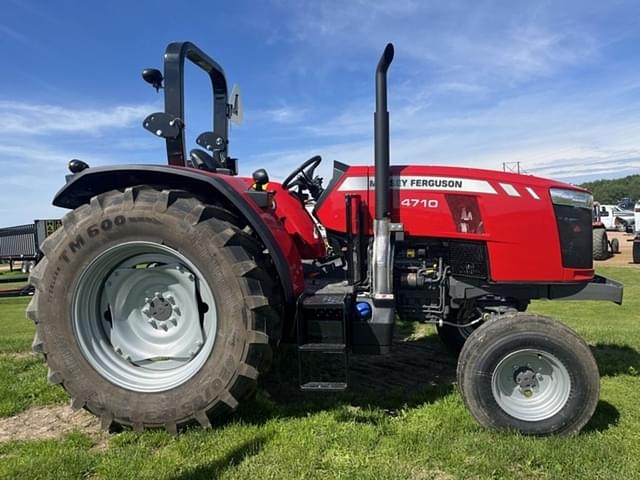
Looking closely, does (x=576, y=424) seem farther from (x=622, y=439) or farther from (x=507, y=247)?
(x=507, y=247)

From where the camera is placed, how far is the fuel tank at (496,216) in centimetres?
324

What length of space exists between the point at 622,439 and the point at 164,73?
3598 mm

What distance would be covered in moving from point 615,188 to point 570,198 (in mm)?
94882

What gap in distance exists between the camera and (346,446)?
260cm

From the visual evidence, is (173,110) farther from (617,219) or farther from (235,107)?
(617,219)

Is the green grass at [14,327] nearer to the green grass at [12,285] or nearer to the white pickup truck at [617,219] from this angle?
the green grass at [12,285]

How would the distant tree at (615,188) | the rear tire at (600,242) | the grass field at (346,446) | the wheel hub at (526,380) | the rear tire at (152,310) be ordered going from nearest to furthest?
the grass field at (346,446) < the rear tire at (152,310) < the wheel hub at (526,380) < the rear tire at (600,242) < the distant tree at (615,188)

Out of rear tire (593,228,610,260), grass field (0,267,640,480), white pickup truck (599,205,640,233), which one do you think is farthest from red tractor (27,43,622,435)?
white pickup truck (599,205,640,233)

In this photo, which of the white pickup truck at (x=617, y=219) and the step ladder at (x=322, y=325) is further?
the white pickup truck at (x=617, y=219)

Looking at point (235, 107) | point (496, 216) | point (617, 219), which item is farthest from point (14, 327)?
point (617, 219)

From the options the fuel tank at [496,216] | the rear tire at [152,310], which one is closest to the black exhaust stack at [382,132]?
the fuel tank at [496,216]

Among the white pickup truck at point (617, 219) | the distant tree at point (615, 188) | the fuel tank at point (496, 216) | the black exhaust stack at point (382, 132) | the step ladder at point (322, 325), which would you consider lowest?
the step ladder at point (322, 325)

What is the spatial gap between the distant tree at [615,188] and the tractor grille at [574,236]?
7860 cm

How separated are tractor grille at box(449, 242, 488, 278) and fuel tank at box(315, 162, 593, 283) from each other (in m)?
0.05
